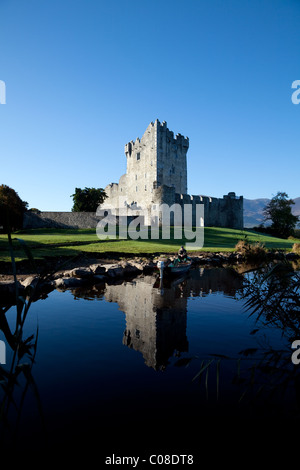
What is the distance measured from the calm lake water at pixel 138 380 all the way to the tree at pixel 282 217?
5359 cm

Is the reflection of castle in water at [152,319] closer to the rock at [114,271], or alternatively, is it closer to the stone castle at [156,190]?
the rock at [114,271]

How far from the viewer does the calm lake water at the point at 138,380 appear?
377 centimetres

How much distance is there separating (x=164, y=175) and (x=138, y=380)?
5546cm

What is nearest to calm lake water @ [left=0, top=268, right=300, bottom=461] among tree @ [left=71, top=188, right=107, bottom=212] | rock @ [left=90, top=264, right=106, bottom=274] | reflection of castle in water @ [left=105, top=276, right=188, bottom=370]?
reflection of castle in water @ [left=105, top=276, right=188, bottom=370]

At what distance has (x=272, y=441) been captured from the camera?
364cm

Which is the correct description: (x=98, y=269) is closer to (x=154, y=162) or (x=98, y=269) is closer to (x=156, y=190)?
(x=156, y=190)

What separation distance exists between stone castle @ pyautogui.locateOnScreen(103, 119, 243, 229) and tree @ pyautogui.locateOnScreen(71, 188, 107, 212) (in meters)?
7.72

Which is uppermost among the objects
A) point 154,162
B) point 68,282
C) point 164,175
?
point 154,162

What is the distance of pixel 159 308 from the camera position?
970 cm

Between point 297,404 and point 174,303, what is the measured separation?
6.22 m

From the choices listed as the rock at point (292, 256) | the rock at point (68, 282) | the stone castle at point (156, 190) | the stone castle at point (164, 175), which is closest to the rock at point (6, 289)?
the rock at point (68, 282)

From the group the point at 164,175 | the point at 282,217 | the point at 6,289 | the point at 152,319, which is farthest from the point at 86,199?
the point at 152,319

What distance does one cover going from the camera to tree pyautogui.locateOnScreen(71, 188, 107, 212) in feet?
185

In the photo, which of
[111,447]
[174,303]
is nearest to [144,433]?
[111,447]
